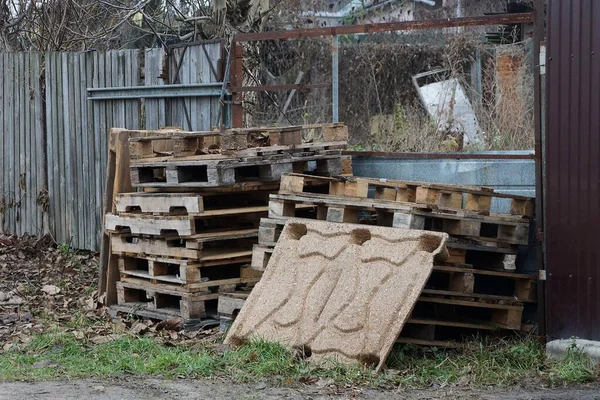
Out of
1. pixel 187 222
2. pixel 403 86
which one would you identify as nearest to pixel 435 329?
pixel 187 222

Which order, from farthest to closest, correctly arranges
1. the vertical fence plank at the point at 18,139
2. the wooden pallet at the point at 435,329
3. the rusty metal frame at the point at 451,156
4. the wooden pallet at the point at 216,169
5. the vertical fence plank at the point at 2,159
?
the vertical fence plank at the point at 2,159, the vertical fence plank at the point at 18,139, the wooden pallet at the point at 216,169, the rusty metal frame at the point at 451,156, the wooden pallet at the point at 435,329

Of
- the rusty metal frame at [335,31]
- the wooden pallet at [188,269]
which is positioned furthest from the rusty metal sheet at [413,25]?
the wooden pallet at [188,269]

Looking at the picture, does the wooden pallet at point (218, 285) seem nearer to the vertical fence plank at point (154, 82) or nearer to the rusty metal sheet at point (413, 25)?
the rusty metal sheet at point (413, 25)

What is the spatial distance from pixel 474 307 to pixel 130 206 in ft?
11.0

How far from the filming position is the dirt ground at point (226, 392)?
6207mm

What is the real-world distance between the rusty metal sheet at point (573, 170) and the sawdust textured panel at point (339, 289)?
97 cm

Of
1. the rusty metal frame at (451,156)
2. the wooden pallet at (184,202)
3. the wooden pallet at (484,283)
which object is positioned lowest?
the wooden pallet at (484,283)

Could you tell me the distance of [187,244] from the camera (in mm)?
8570

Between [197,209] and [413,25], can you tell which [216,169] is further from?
[413,25]

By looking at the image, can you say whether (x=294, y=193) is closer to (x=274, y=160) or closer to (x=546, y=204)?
(x=274, y=160)

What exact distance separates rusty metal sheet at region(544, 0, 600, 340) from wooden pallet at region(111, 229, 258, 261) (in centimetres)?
280

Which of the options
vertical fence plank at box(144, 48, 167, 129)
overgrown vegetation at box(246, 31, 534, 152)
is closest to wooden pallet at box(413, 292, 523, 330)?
vertical fence plank at box(144, 48, 167, 129)

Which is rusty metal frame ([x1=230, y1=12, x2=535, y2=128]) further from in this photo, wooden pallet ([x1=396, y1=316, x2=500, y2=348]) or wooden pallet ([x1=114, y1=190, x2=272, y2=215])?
wooden pallet ([x1=396, y1=316, x2=500, y2=348])

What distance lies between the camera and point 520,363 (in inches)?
282
